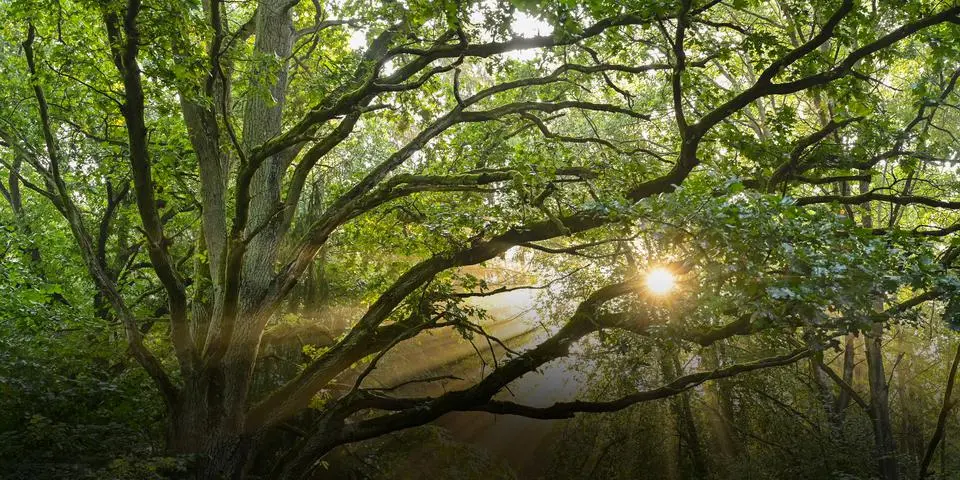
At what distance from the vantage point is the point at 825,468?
36.7ft

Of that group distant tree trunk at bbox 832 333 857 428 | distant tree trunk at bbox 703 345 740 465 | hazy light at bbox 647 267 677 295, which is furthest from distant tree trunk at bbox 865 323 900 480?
hazy light at bbox 647 267 677 295

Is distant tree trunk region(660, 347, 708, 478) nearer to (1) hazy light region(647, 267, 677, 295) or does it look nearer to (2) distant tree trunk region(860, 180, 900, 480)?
(2) distant tree trunk region(860, 180, 900, 480)

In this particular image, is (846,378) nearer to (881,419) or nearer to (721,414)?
(881,419)

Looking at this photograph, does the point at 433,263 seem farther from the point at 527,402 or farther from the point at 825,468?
the point at 527,402

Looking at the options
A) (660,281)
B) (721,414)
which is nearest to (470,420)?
(721,414)

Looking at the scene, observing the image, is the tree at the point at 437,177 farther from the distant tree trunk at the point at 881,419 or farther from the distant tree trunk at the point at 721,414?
the distant tree trunk at the point at 721,414

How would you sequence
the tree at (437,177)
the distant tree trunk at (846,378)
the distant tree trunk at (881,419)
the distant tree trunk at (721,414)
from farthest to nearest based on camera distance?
the distant tree trunk at (721,414) → the distant tree trunk at (846,378) → the distant tree trunk at (881,419) → the tree at (437,177)

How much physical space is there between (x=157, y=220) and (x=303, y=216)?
423 cm

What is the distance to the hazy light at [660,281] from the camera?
546 centimetres

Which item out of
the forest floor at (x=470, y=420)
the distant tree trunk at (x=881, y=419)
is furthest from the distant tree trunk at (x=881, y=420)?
the forest floor at (x=470, y=420)

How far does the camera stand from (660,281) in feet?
18.5

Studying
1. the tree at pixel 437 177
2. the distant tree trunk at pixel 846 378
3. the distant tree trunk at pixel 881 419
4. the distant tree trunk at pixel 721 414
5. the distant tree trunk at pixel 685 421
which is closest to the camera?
the tree at pixel 437 177

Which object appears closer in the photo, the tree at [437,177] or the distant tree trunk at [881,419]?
the tree at [437,177]

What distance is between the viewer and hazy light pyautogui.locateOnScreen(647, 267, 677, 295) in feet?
17.9
